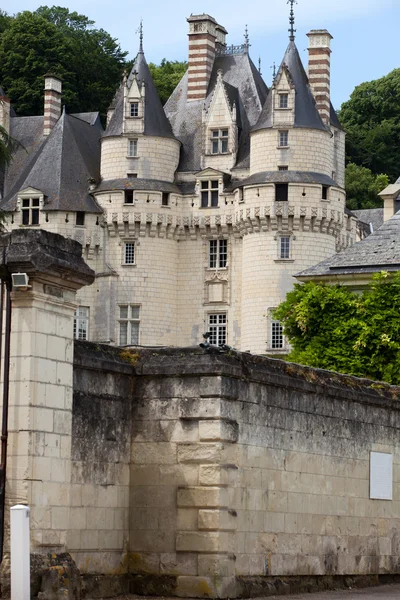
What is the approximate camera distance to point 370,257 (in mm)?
39312

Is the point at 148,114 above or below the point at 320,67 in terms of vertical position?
below

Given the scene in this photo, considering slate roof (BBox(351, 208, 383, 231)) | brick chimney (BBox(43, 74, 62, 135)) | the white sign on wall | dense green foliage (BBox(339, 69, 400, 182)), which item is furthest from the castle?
the white sign on wall

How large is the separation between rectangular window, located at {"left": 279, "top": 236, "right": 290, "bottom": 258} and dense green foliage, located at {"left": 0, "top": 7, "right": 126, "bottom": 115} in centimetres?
2369

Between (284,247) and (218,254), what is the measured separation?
14.0 feet

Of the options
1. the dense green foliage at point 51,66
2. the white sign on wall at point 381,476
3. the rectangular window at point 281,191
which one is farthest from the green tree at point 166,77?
the white sign on wall at point 381,476

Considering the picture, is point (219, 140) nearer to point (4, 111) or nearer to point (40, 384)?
point (4, 111)

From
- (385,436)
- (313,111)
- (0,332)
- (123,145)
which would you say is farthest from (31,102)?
(0,332)

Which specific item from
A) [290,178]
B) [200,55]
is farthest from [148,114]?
[290,178]

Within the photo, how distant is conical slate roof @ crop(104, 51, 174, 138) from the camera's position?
2847 inches

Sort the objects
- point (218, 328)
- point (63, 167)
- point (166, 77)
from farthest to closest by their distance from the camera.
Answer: point (166, 77)
point (63, 167)
point (218, 328)

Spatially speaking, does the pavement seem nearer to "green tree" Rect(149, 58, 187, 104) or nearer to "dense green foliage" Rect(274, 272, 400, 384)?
"dense green foliage" Rect(274, 272, 400, 384)

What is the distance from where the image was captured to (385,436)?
22.9 metres

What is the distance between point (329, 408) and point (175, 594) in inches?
166

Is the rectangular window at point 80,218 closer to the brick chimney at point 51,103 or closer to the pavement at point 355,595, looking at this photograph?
the brick chimney at point 51,103
